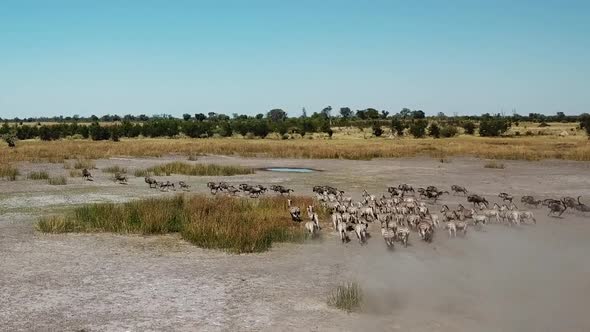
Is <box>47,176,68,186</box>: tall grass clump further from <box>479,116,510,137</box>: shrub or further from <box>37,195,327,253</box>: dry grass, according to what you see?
<box>479,116,510,137</box>: shrub

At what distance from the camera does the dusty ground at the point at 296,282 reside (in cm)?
1073

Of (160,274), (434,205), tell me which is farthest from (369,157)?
(160,274)

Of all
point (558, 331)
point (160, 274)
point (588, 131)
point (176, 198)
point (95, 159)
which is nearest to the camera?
point (558, 331)

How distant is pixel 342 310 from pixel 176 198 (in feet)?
48.6

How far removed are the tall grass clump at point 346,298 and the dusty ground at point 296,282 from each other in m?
0.20

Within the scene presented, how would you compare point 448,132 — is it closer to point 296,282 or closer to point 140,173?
point 140,173

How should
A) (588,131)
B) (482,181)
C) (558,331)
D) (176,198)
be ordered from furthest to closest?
(588,131)
(482,181)
(176,198)
(558,331)

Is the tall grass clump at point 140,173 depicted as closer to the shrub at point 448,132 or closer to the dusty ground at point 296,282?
the dusty ground at point 296,282

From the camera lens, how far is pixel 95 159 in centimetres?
5188

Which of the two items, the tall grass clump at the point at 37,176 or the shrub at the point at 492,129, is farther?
the shrub at the point at 492,129

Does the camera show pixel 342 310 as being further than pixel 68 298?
No

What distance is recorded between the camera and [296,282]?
13.5 meters

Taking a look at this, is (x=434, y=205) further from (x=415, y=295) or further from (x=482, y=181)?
(x=415, y=295)

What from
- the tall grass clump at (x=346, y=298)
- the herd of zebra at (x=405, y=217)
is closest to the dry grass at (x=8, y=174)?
the herd of zebra at (x=405, y=217)
